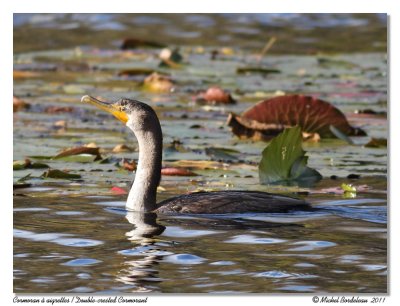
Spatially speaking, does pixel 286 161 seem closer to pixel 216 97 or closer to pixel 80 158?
pixel 80 158

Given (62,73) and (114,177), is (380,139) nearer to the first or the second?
(114,177)

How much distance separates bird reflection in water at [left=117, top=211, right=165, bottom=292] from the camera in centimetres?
722

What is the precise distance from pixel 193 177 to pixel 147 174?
1236mm

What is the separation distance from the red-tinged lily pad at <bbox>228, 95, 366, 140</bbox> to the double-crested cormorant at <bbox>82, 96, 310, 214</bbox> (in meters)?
2.44

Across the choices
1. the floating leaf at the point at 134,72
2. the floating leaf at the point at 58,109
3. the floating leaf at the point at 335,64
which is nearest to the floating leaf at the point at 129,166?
the floating leaf at the point at 58,109

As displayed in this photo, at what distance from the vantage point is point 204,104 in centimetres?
1440

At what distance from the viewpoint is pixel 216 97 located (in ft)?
47.1

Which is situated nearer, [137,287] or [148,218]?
[137,287]

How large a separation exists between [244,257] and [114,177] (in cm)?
285

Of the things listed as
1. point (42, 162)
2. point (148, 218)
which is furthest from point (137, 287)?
point (42, 162)

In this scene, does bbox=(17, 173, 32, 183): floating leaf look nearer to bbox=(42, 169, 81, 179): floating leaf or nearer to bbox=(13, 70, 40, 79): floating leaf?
bbox=(42, 169, 81, 179): floating leaf

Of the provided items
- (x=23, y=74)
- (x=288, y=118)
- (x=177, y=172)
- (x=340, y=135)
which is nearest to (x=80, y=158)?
(x=177, y=172)

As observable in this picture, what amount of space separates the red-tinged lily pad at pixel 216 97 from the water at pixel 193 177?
0.61 feet

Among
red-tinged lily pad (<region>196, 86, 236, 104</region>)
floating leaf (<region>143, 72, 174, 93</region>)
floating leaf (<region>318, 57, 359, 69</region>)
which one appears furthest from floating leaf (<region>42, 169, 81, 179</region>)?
floating leaf (<region>318, 57, 359, 69</region>)
